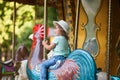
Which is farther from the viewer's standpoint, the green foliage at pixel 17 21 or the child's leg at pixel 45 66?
the green foliage at pixel 17 21

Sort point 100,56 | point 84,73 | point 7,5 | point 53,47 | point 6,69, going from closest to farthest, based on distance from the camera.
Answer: point 84,73 < point 53,47 < point 100,56 < point 6,69 < point 7,5

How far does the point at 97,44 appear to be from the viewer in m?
8.67

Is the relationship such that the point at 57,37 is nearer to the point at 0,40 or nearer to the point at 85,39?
the point at 85,39

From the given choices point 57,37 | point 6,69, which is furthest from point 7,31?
point 57,37

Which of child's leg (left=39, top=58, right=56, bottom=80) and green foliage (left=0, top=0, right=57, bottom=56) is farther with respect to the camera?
green foliage (left=0, top=0, right=57, bottom=56)

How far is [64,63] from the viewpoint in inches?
259

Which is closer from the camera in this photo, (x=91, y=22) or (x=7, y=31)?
(x=91, y=22)

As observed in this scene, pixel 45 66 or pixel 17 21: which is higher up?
pixel 45 66

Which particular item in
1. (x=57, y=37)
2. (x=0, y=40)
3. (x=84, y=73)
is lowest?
(x=0, y=40)

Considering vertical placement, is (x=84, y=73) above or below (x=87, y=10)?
below

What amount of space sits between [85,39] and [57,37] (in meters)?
2.23

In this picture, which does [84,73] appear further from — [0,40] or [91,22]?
[0,40]

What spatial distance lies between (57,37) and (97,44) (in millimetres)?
2109

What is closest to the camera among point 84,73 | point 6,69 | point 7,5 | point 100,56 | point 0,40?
point 84,73
